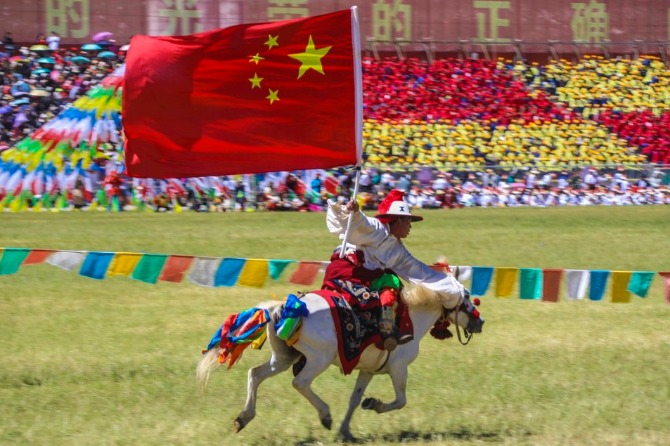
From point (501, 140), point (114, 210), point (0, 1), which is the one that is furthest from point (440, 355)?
point (0, 1)

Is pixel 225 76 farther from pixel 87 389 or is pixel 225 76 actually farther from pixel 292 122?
pixel 87 389

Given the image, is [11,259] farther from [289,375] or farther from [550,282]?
[550,282]

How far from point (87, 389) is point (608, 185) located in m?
30.9

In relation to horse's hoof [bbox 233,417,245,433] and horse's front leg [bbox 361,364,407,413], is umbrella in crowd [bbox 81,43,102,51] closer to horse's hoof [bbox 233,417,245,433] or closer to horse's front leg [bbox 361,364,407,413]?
horse's front leg [bbox 361,364,407,413]

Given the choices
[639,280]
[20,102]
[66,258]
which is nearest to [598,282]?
[639,280]

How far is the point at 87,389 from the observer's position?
9102 mm

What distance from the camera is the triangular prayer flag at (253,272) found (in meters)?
10.7

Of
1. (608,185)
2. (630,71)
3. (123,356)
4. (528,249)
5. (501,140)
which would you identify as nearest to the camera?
(123,356)

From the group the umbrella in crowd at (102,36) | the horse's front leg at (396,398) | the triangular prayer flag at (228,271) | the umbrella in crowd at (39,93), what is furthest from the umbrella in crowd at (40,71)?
the horse's front leg at (396,398)

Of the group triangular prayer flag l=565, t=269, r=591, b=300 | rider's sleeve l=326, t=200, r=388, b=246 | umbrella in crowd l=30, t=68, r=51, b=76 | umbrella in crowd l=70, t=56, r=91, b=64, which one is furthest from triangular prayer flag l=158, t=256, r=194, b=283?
umbrella in crowd l=70, t=56, r=91, b=64

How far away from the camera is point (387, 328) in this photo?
7.74m

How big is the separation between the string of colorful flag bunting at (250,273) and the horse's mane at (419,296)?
2.50 metres

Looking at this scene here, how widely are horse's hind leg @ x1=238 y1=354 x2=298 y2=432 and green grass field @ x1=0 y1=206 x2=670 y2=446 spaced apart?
169 mm

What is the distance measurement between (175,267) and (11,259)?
163 cm
